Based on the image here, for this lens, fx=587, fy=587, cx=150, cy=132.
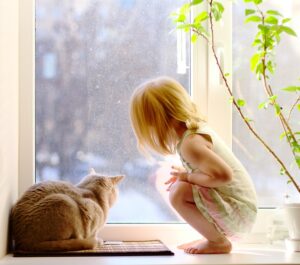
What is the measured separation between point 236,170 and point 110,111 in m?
0.48

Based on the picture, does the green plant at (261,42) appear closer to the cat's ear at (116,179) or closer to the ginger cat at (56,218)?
the cat's ear at (116,179)

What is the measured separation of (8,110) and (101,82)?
0.36 m

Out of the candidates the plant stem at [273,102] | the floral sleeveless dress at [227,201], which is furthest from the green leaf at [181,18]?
the floral sleeveless dress at [227,201]

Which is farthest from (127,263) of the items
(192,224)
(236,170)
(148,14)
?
(148,14)

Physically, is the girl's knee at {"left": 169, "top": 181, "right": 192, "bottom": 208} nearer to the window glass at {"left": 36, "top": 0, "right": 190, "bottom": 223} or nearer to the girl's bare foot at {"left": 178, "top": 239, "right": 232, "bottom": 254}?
the girl's bare foot at {"left": 178, "top": 239, "right": 232, "bottom": 254}

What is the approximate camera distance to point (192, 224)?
5.56 feet

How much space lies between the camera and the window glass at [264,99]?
1.96 m

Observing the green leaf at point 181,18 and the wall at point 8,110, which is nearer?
the wall at point 8,110

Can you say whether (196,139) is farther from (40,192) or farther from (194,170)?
(40,192)

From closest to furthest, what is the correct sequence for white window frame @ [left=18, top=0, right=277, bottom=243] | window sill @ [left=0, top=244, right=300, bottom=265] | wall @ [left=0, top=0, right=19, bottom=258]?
window sill @ [left=0, top=244, right=300, bottom=265]
wall @ [left=0, top=0, right=19, bottom=258]
white window frame @ [left=18, top=0, right=277, bottom=243]

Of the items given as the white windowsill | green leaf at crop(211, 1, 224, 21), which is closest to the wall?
the white windowsill

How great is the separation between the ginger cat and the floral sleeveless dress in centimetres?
31

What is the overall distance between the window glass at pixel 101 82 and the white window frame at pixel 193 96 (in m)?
Answer: 0.04

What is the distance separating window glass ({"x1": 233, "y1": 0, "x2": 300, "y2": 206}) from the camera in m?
1.96
